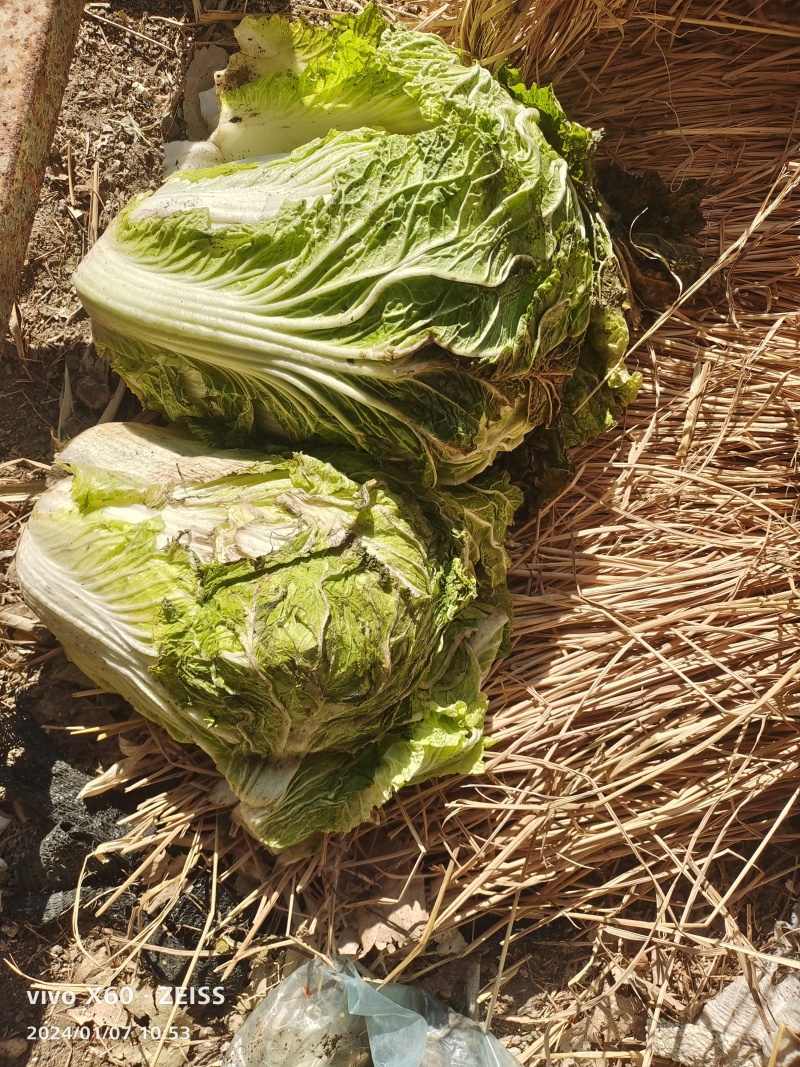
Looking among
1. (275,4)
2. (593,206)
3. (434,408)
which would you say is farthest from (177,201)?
(275,4)

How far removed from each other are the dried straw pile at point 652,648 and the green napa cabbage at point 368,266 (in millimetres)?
716

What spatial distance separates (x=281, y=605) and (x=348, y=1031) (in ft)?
5.90

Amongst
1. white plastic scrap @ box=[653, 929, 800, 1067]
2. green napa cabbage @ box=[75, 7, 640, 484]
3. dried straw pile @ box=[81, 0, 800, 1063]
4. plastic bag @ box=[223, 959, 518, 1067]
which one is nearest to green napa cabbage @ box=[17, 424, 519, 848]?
green napa cabbage @ box=[75, 7, 640, 484]

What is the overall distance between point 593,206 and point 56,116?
217 centimetres

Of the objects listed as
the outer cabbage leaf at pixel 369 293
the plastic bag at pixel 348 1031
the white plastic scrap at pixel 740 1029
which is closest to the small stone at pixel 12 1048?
the plastic bag at pixel 348 1031

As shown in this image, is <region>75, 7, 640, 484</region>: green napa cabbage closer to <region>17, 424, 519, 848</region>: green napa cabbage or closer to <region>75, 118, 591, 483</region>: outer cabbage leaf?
<region>75, 118, 591, 483</region>: outer cabbage leaf

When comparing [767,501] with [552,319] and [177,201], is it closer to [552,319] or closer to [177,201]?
[552,319]

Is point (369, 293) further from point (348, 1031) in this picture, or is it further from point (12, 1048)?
point (12, 1048)

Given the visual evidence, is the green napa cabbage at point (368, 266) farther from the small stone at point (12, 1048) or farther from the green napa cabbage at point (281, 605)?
the small stone at point (12, 1048)

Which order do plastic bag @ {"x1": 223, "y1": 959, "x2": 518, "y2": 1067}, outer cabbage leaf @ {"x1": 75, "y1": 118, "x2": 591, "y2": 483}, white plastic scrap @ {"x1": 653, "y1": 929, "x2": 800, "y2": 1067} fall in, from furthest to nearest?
1. white plastic scrap @ {"x1": 653, "y1": 929, "x2": 800, "y2": 1067}
2. plastic bag @ {"x1": 223, "y1": 959, "x2": 518, "y2": 1067}
3. outer cabbage leaf @ {"x1": 75, "y1": 118, "x2": 591, "y2": 483}

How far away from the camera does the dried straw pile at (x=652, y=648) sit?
10.2ft

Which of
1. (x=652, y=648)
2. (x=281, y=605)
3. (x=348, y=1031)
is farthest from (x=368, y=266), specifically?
(x=348, y=1031)

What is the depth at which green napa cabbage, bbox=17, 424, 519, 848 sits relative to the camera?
2486 mm

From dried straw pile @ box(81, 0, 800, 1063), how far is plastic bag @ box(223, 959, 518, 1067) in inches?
5.9
